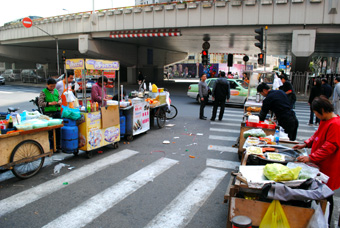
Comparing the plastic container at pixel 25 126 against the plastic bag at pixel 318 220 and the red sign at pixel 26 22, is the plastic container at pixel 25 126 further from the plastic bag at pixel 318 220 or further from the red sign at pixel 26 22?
the red sign at pixel 26 22

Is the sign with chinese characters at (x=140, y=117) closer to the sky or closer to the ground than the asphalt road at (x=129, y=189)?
closer to the sky

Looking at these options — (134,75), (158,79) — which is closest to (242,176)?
(134,75)

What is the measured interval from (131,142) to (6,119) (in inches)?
144

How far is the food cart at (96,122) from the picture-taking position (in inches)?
254

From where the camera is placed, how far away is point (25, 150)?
5.25 metres

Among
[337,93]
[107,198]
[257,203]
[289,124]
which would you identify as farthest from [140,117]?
[337,93]

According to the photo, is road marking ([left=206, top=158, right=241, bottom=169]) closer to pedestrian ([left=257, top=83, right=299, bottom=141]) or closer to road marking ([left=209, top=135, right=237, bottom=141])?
pedestrian ([left=257, top=83, right=299, bottom=141])

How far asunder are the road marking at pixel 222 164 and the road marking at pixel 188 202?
0.39 m

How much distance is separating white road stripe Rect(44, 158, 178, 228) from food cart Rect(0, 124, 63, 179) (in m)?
1.71

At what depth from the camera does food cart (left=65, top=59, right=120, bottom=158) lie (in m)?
6.44

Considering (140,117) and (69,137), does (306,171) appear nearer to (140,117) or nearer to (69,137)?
(69,137)

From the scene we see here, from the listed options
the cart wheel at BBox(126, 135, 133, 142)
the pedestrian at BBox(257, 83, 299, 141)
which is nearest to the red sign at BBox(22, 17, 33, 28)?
the cart wheel at BBox(126, 135, 133, 142)

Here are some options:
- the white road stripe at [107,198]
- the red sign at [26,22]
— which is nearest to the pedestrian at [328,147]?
the white road stripe at [107,198]

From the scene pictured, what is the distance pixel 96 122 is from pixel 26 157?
1880mm
